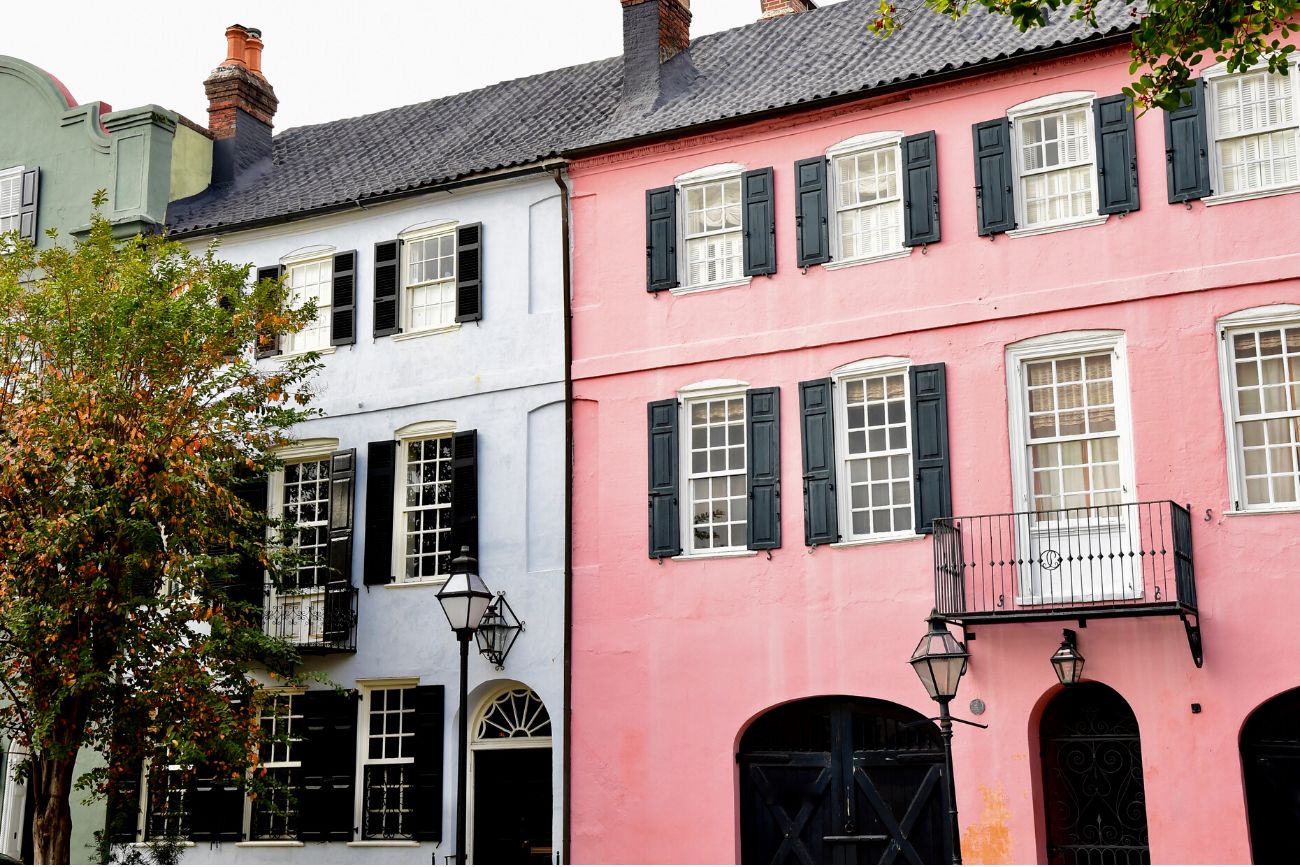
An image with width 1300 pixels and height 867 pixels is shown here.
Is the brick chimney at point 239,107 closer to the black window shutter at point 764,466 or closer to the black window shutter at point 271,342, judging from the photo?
the black window shutter at point 271,342

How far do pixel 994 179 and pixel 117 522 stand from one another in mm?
9943

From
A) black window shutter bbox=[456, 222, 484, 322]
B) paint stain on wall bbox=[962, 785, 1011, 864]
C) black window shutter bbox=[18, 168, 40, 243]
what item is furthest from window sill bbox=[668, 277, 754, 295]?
black window shutter bbox=[18, 168, 40, 243]

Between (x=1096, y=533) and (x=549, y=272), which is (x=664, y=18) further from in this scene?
(x=1096, y=533)

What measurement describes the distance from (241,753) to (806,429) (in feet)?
22.7

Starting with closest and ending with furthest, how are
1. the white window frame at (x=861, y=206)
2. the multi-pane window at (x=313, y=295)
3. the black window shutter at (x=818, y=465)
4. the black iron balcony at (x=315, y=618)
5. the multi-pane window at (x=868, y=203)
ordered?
1. the black window shutter at (x=818, y=465)
2. the white window frame at (x=861, y=206)
3. the multi-pane window at (x=868, y=203)
4. the black iron balcony at (x=315, y=618)
5. the multi-pane window at (x=313, y=295)

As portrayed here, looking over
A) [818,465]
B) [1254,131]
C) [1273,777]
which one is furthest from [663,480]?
[1254,131]

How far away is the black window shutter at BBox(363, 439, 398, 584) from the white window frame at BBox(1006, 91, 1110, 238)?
8.12 m

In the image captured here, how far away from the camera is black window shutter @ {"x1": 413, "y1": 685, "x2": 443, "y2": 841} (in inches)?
738

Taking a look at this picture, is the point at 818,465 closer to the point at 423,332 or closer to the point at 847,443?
the point at 847,443

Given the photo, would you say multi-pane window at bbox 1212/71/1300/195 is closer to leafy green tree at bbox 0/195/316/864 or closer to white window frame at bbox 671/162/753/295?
white window frame at bbox 671/162/753/295

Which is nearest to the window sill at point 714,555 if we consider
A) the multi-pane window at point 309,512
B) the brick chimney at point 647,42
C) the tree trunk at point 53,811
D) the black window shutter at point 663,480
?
the black window shutter at point 663,480

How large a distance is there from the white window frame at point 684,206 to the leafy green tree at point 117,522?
4.63 metres

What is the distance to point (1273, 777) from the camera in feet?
49.5

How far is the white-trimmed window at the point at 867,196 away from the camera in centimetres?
1791
